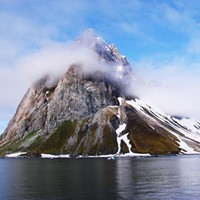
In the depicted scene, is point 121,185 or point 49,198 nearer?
point 49,198

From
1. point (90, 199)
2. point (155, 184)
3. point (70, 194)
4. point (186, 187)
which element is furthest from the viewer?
point (155, 184)

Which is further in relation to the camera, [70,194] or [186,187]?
[186,187]

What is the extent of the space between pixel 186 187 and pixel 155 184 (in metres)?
9.11

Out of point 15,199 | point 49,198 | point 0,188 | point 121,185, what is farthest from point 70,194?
point 0,188

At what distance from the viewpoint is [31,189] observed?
267ft

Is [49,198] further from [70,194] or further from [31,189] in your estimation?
[31,189]

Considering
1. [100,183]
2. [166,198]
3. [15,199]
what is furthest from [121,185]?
[15,199]

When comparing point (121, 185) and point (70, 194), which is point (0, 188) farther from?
point (121, 185)

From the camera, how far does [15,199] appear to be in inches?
2672

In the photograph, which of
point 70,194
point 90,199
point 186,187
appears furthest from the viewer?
point 186,187

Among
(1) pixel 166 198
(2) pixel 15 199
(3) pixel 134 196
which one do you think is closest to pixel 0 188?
(2) pixel 15 199

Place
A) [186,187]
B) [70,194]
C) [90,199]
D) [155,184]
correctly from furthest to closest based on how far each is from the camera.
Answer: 1. [155,184]
2. [186,187]
3. [70,194]
4. [90,199]

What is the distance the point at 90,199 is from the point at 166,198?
45.8ft

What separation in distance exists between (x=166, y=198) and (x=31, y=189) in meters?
32.0
